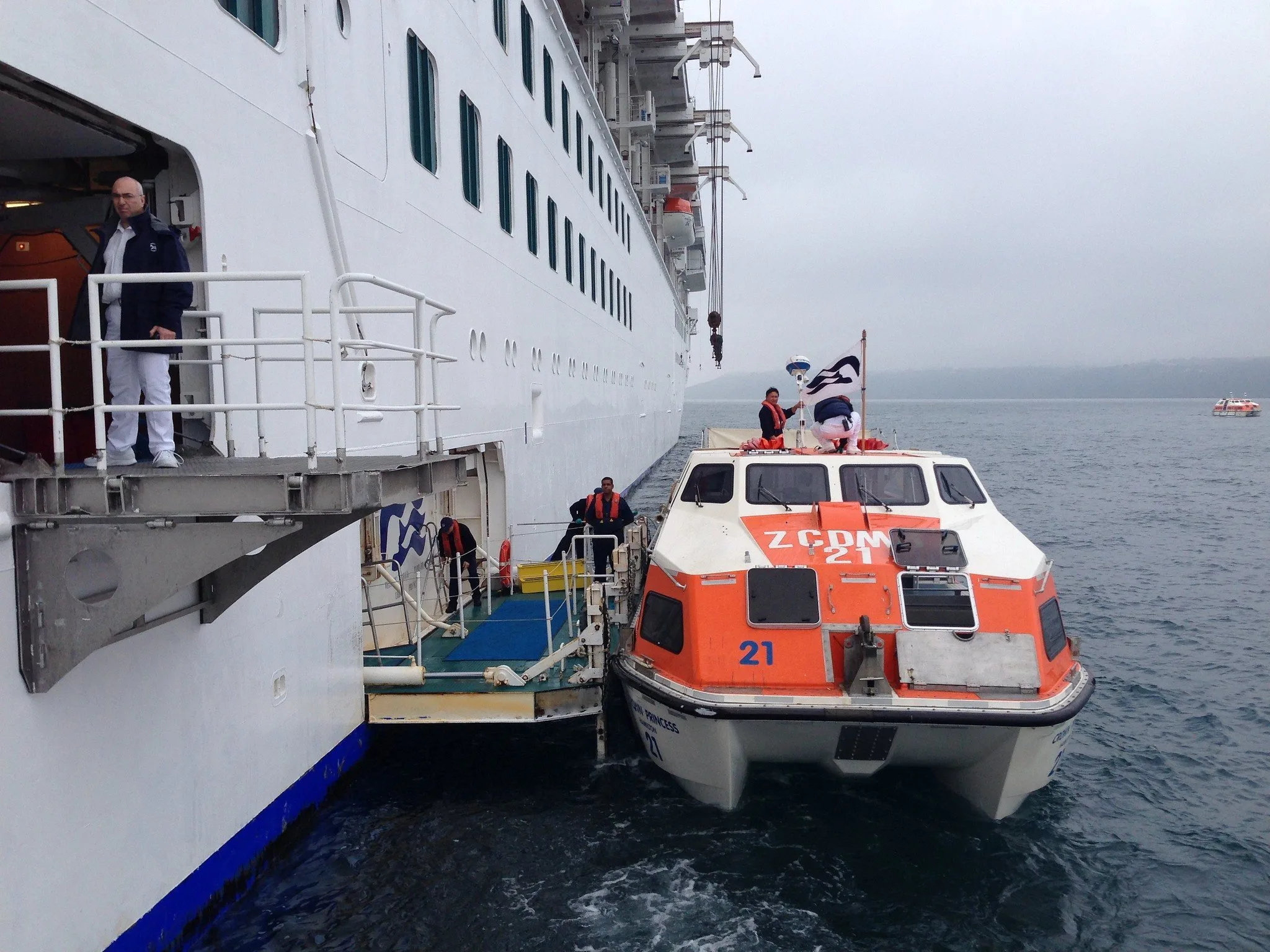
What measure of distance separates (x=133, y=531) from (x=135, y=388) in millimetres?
933

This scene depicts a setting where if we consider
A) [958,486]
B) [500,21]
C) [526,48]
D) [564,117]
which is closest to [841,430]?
[958,486]

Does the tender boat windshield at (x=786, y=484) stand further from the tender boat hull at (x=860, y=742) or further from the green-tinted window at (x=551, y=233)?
the green-tinted window at (x=551, y=233)

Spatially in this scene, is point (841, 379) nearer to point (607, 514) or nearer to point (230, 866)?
point (607, 514)

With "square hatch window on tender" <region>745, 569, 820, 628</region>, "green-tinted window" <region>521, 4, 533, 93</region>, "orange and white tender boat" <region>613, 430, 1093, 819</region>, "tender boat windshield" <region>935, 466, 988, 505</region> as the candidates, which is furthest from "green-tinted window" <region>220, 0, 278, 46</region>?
"green-tinted window" <region>521, 4, 533, 93</region>

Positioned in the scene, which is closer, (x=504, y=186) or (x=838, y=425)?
(x=838, y=425)

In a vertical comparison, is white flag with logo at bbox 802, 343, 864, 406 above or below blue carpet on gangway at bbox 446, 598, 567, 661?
above

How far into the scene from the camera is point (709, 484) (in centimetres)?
971

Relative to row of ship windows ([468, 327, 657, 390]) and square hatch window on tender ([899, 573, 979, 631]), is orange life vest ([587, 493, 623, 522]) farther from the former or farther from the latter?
square hatch window on tender ([899, 573, 979, 631])

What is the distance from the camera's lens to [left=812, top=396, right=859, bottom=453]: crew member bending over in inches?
405

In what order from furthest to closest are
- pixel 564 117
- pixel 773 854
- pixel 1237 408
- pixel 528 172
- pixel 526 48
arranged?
pixel 1237 408, pixel 564 117, pixel 526 48, pixel 528 172, pixel 773 854

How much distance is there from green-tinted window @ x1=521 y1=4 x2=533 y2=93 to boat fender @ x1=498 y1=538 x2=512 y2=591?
717 cm

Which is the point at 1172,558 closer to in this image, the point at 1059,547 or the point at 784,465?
the point at 1059,547

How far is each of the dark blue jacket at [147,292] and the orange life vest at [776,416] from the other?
24.2 ft

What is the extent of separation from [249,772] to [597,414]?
1707 cm
